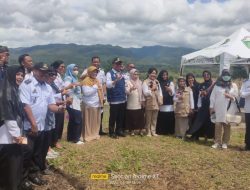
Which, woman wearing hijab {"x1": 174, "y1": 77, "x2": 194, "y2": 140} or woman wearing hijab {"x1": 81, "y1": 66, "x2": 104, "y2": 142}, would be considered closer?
woman wearing hijab {"x1": 81, "y1": 66, "x2": 104, "y2": 142}

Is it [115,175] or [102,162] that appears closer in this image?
[115,175]

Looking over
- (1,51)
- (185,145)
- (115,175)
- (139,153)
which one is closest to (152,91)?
(185,145)

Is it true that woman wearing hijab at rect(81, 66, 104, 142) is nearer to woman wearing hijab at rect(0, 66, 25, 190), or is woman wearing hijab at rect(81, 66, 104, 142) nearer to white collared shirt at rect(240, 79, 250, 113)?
white collared shirt at rect(240, 79, 250, 113)

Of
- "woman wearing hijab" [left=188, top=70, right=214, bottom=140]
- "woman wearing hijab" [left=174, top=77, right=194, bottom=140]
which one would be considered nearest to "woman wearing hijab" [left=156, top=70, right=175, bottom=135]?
"woman wearing hijab" [left=174, top=77, right=194, bottom=140]

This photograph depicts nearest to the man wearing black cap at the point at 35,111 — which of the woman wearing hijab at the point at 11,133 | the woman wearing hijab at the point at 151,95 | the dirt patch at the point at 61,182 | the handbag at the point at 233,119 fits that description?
the dirt patch at the point at 61,182

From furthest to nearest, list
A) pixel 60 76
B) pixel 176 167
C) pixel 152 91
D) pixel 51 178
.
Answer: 1. pixel 152 91
2. pixel 60 76
3. pixel 176 167
4. pixel 51 178

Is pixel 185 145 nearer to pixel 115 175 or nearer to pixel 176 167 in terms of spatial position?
pixel 176 167

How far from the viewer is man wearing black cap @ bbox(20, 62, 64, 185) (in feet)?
17.7

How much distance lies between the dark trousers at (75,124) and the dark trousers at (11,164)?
371 centimetres

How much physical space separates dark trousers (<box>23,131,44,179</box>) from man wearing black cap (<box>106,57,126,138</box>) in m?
3.37

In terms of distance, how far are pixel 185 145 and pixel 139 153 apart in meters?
1.74

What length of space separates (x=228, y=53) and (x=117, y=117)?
515cm

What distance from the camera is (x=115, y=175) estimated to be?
20.6ft

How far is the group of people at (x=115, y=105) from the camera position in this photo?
18.7ft
